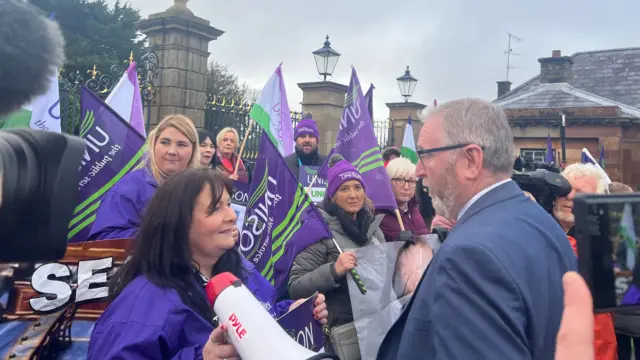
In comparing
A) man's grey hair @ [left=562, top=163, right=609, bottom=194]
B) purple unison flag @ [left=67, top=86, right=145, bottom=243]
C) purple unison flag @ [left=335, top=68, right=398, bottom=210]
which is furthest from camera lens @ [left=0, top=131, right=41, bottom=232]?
purple unison flag @ [left=335, top=68, right=398, bottom=210]

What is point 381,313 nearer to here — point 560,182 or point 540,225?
point 560,182

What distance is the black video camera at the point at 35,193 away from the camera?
1.12m

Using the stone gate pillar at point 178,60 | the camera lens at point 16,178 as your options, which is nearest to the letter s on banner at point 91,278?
the camera lens at point 16,178

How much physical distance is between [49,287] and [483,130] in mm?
2491

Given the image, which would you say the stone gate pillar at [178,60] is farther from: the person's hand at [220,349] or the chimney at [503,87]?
the chimney at [503,87]

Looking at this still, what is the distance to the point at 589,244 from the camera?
1081mm

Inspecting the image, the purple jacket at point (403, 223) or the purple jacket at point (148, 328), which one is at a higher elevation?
the purple jacket at point (403, 223)

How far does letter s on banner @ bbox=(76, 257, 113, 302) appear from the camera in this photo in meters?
3.23

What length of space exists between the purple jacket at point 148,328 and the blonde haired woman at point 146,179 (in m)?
1.25

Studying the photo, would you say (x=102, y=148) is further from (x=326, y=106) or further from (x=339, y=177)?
(x=326, y=106)

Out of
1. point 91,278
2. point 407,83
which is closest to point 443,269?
point 91,278

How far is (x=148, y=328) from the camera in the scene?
2010mm

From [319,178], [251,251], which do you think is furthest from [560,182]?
[319,178]

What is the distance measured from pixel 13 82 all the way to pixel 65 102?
7.39 meters
